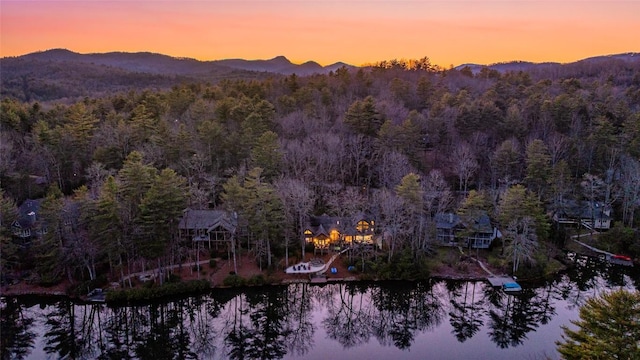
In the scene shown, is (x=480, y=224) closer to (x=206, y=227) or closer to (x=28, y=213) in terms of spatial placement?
(x=206, y=227)

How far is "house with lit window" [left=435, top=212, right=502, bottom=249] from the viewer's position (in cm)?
3600

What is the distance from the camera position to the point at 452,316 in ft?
91.4

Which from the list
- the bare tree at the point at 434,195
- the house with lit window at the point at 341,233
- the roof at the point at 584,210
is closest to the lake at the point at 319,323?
the house with lit window at the point at 341,233

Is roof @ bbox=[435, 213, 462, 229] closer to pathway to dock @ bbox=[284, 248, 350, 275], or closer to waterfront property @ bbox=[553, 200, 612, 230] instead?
waterfront property @ bbox=[553, 200, 612, 230]

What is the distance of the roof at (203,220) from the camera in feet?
116

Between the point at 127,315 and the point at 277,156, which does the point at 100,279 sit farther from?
the point at 277,156

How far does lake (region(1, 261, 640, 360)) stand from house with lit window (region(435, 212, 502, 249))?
5.34 meters

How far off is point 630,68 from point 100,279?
102m

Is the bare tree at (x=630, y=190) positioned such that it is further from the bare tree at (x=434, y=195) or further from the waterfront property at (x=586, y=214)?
the bare tree at (x=434, y=195)

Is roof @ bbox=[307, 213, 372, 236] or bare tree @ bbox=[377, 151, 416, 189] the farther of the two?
bare tree @ bbox=[377, 151, 416, 189]

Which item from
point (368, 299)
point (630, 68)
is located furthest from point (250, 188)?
point (630, 68)

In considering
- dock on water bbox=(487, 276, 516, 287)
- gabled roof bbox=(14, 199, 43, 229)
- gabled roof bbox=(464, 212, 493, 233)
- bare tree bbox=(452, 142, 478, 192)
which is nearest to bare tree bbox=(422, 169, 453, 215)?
A: gabled roof bbox=(464, 212, 493, 233)

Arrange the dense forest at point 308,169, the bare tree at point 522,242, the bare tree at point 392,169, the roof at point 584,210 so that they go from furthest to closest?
the bare tree at point 392,169 < the roof at point 584,210 < the bare tree at point 522,242 < the dense forest at point 308,169

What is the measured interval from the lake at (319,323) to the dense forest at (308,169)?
288 centimetres
